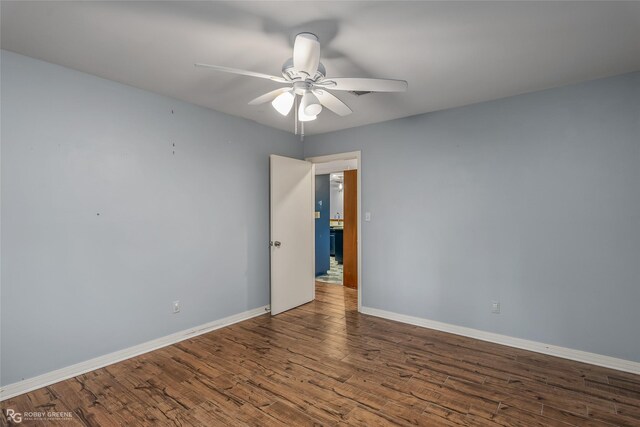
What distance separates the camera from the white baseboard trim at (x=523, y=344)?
8.75 ft

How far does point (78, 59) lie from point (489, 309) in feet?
14.2

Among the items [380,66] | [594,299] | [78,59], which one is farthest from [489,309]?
[78,59]

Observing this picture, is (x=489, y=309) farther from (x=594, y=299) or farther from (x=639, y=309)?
(x=639, y=309)

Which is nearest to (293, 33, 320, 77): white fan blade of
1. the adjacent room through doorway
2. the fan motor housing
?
the fan motor housing

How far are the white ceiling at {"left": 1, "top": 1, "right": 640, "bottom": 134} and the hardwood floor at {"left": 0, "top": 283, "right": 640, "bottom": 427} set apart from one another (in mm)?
2501

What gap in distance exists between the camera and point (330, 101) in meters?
2.45

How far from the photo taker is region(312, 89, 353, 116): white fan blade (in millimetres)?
2309

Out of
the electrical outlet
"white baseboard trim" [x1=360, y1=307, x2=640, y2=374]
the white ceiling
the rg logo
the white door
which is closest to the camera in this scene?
the white ceiling

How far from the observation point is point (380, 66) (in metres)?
2.50

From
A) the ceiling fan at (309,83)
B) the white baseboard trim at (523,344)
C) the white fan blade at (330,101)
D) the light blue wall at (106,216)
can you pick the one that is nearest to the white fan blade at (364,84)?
the ceiling fan at (309,83)

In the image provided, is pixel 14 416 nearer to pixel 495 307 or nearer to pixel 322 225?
pixel 495 307

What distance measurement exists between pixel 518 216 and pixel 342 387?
2.33 m

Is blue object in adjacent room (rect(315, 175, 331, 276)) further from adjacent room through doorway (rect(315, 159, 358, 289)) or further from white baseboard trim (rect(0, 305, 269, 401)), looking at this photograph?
white baseboard trim (rect(0, 305, 269, 401))

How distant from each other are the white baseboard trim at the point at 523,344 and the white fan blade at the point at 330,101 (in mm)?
2585
